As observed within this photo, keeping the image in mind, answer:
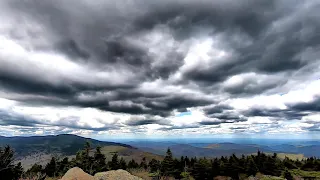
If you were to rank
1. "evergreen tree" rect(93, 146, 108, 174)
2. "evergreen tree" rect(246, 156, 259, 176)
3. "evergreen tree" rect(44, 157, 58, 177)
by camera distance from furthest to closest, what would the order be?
"evergreen tree" rect(44, 157, 58, 177), "evergreen tree" rect(93, 146, 108, 174), "evergreen tree" rect(246, 156, 259, 176)

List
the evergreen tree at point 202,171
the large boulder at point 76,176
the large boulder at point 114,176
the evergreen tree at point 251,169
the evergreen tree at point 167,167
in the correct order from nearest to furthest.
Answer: the large boulder at point 76,176 → the large boulder at point 114,176 → the evergreen tree at point 251,169 → the evergreen tree at point 202,171 → the evergreen tree at point 167,167

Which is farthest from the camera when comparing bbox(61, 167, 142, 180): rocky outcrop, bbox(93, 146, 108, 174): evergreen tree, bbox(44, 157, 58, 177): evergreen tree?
bbox(44, 157, 58, 177): evergreen tree

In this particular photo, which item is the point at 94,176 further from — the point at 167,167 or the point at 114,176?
the point at 167,167

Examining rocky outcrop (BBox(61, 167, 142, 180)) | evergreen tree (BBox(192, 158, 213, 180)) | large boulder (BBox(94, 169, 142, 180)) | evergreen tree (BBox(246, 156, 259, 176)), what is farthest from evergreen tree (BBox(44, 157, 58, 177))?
rocky outcrop (BBox(61, 167, 142, 180))

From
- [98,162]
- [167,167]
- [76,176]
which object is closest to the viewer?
[76,176]

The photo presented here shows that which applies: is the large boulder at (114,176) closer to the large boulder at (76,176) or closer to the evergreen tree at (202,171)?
the large boulder at (76,176)

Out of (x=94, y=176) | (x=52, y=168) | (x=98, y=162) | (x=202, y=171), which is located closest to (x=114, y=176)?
(x=94, y=176)

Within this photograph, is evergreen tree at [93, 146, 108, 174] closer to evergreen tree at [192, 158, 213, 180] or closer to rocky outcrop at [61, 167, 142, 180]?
evergreen tree at [192, 158, 213, 180]

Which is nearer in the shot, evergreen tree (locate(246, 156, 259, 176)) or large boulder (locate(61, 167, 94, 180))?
large boulder (locate(61, 167, 94, 180))

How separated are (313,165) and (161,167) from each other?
79.6 m

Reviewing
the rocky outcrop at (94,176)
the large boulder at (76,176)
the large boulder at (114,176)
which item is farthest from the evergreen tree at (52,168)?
the large boulder at (76,176)

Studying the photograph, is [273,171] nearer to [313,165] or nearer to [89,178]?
[313,165]

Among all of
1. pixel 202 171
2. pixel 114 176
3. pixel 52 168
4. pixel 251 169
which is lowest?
pixel 52 168

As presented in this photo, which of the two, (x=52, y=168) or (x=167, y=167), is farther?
(x=167, y=167)
